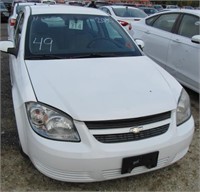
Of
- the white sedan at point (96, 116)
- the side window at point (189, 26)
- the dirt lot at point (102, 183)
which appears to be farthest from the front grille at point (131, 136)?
the side window at point (189, 26)

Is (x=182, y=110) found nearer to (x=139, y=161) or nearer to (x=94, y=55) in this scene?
(x=139, y=161)

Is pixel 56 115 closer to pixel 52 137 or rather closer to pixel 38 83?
pixel 52 137

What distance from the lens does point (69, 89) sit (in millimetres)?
2539

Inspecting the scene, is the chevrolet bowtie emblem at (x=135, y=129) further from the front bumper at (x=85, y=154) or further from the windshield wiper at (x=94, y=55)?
the windshield wiper at (x=94, y=55)

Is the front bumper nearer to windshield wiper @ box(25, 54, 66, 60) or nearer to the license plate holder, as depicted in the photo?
the license plate holder

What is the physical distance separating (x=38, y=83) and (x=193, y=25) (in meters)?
3.11

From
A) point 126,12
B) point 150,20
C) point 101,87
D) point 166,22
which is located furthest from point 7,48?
point 126,12

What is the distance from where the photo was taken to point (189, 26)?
4.85 meters

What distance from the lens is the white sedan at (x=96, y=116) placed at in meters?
2.24

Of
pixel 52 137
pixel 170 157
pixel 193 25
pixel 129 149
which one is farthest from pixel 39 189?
pixel 193 25

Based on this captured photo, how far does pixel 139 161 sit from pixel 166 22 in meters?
3.69

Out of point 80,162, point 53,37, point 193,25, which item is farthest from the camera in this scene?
point 193,25

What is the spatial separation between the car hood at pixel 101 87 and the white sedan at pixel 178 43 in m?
1.52

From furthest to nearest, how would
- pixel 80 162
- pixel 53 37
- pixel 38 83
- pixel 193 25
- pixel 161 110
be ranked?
pixel 193 25, pixel 53 37, pixel 38 83, pixel 161 110, pixel 80 162
